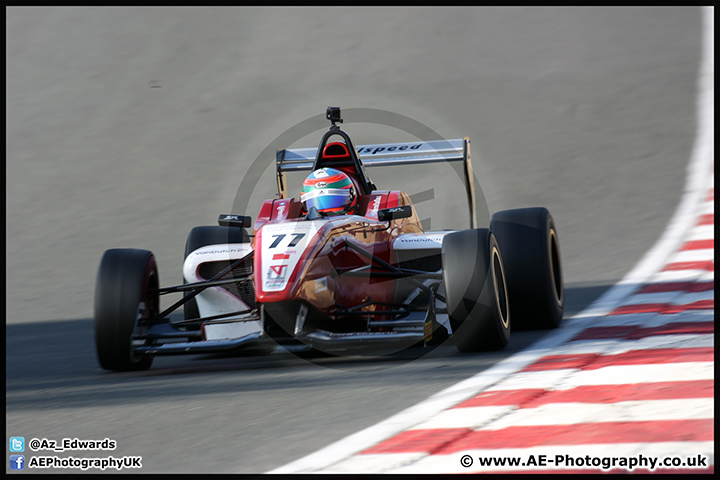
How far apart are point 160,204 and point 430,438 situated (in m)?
11.8

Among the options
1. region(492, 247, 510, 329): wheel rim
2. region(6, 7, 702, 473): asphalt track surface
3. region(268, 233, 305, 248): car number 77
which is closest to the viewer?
region(6, 7, 702, 473): asphalt track surface

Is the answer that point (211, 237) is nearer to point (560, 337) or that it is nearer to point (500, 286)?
point (500, 286)

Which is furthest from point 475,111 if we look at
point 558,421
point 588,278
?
point 558,421

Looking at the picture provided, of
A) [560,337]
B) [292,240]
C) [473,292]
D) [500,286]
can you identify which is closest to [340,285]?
[292,240]

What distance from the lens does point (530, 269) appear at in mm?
7457

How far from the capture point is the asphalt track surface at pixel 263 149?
213 inches

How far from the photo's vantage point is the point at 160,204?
15.5 metres

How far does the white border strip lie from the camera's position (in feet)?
14.0

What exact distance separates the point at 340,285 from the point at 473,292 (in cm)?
102

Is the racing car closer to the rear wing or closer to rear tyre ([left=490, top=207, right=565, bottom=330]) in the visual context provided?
rear tyre ([left=490, top=207, right=565, bottom=330])

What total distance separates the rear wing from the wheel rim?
1.46m

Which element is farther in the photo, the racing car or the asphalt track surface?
the racing car

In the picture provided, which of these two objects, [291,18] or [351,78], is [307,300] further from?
[291,18]

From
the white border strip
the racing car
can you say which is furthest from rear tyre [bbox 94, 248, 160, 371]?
the white border strip
